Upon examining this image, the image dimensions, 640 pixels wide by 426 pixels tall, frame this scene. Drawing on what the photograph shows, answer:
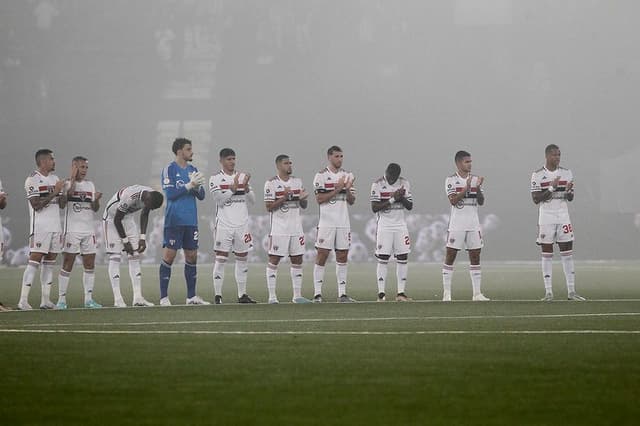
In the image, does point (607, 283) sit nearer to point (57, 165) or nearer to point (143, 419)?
point (143, 419)

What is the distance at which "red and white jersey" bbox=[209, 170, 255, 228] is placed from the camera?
1794cm

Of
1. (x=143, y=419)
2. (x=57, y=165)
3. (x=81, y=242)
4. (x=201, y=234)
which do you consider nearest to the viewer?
(x=143, y=419)

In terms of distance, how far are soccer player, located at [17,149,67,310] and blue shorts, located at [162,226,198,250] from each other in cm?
168

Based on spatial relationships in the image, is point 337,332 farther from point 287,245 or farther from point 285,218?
point 285,218

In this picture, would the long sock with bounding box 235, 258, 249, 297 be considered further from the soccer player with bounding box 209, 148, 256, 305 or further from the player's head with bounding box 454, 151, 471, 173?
the player's head with bounding box 454, 151, 471, 173

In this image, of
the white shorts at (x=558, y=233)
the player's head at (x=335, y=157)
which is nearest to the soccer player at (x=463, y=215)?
the white shorts at (x=558, y=233)

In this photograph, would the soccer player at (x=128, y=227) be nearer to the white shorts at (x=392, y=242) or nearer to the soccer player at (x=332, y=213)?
the soccer player at (x=332, y=213)


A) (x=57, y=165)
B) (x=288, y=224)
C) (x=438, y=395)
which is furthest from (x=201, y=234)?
(x=438, y=395)

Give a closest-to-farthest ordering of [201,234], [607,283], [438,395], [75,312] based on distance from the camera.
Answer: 1. [438,395]
2. [75,312]
3. [607,283]
4. [201,234]

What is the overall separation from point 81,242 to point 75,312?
224cm

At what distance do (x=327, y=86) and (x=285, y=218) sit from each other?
29130 mm

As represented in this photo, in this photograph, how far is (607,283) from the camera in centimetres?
2386

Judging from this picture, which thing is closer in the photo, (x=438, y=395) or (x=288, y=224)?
(x=438, y=395)

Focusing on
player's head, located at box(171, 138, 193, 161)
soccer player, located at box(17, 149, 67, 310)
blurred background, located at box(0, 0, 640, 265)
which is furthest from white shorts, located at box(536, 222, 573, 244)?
blurred background, located at box(0, 0, 640, 265)
